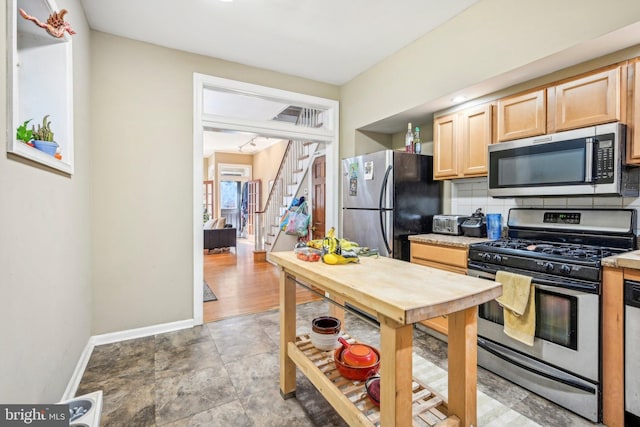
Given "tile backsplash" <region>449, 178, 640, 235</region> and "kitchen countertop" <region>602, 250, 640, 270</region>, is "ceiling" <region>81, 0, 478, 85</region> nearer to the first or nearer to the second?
"tile backsplash" <region>449, 178, 640, 235</region>

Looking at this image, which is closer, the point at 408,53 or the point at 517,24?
the point at 517,24

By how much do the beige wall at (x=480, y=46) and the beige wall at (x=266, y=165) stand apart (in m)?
4.68

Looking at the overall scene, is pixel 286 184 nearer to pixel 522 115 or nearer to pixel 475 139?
pixel 475 139

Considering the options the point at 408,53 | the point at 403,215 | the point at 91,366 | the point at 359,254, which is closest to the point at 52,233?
the point at 91,366

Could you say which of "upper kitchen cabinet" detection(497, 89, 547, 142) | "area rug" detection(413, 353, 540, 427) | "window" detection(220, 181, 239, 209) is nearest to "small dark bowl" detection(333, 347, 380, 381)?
"area rug" detection(413, 353, 540, 427)

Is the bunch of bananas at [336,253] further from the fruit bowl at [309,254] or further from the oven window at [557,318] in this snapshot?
the oven window at [557,318]

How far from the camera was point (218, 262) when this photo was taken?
6.37 metres

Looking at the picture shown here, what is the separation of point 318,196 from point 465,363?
13.1 feet

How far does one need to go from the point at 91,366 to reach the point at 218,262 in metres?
4.10

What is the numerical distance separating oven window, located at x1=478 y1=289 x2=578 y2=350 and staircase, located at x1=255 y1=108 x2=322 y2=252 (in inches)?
152

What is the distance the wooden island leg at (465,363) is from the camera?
4.04 feet

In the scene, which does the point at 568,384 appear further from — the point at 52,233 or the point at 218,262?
the point at 218,262

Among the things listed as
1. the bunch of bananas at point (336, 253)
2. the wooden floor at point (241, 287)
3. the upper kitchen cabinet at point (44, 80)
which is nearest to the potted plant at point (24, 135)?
the upper kitchen cabinet at point (44, 80)

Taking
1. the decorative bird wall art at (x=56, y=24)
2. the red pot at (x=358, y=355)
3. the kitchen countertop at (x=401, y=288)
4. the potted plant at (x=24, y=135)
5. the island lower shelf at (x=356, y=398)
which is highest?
the decorative bird wall art at (x=56, y=24)
